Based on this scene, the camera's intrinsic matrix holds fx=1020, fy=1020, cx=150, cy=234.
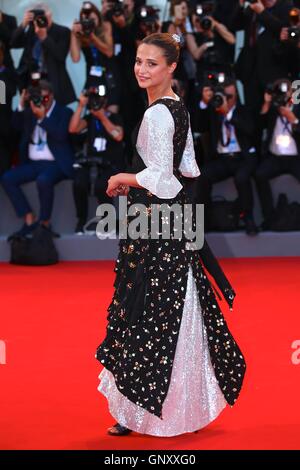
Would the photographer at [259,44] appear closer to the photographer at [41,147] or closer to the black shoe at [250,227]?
the black shoe at [250,227]

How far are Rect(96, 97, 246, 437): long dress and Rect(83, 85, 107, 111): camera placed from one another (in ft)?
14.1

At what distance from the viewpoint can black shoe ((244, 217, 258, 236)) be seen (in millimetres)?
7961

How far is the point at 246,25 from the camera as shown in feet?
Answer: 27.9

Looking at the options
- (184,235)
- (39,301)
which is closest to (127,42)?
(39,301)

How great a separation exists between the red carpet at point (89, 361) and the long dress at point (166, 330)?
12 centimetres

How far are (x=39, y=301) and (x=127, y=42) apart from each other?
3.00 meters

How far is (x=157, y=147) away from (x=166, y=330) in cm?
66

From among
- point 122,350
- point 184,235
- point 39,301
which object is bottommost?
point 39,301

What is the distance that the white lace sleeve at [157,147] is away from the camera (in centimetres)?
353

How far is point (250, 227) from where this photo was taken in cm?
797

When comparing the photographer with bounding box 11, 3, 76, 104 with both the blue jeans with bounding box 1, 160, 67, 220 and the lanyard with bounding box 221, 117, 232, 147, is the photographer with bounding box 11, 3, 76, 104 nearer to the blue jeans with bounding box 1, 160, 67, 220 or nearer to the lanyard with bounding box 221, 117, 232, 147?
the blue jeans with bounding box 1, 160, 67, 220

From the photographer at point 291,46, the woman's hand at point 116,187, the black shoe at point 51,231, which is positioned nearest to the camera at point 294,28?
the photographer at point 291,46

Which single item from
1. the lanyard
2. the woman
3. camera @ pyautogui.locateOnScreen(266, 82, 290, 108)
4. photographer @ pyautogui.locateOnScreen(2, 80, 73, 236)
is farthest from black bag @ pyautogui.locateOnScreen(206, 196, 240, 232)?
the woman

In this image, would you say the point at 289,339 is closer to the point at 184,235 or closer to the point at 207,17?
the point at 184,235
